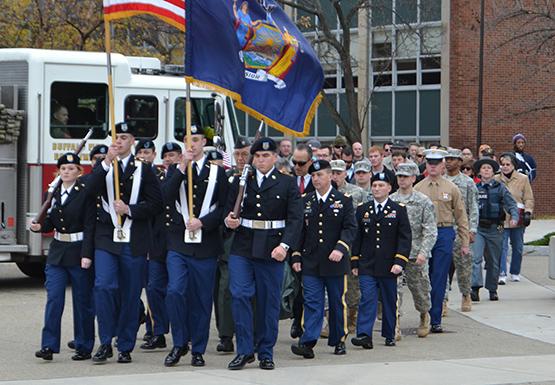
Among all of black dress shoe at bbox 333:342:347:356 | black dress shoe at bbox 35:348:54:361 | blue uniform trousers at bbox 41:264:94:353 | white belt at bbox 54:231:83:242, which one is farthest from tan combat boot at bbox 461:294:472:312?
black dress shoe at bbox 35:348:54:361

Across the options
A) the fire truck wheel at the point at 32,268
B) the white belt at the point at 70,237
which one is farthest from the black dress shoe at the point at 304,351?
the fire truck wheel at the point at 32,268

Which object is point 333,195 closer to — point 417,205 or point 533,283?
point 417,205

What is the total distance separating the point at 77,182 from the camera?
11.2m

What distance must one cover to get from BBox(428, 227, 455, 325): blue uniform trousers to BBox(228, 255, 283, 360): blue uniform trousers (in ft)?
10.2

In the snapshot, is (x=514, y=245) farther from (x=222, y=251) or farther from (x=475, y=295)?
(x=222, y=251)

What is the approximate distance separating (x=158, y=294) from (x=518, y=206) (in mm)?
7814

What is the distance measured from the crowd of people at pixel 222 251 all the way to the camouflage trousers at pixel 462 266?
157cm

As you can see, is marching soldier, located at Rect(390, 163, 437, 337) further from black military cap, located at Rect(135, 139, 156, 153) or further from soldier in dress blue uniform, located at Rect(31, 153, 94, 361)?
soldier in dress blue uniform, located at Rect(31, 153, 94, 361)

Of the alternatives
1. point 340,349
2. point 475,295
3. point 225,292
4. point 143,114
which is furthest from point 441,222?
point 143,114

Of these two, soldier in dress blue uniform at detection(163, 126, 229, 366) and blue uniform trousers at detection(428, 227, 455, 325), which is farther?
blue uniform trousers at detection(428, 227, 455, 325)

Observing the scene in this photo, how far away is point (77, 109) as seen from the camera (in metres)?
17.7

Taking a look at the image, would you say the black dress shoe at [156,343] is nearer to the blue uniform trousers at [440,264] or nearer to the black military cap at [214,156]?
the black military cap at [214,156]

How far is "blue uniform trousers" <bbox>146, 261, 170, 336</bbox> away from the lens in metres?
12.0

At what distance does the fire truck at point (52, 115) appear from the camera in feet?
56.5
